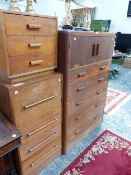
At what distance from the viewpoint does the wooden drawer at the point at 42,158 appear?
1.21 metres

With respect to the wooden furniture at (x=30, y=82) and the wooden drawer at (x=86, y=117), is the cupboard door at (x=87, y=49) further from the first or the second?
the wooden drawer at (x=86, y=117)

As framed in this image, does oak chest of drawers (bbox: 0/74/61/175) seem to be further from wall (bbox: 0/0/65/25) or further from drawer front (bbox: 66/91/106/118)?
wall (bbox: 0/0/65/25)

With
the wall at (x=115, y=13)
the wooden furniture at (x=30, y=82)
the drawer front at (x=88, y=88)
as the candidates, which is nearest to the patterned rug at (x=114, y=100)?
the drawer front at (x=88, y=88)

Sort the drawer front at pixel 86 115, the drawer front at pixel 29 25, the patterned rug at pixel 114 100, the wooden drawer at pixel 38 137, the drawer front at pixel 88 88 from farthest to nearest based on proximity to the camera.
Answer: the patterned rug at pixel 114 100
the drawer front at pixel 86 115
the drawer front at pixel 88 88
the wooden drawer at pixel 38 137
the drawer front at pixel 29 25

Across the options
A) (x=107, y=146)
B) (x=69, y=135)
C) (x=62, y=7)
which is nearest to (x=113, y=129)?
(x=107, y=146)

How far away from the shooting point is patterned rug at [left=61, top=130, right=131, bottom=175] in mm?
1386

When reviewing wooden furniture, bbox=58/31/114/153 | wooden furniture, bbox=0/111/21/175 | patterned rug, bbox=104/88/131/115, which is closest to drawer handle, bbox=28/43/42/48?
wooden furniture, bbox=58/31/114/153

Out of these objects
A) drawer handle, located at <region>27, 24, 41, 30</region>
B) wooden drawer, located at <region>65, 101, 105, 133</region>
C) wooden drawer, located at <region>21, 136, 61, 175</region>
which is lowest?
wooden drawer, located at <region>21, 136, 61, 175</region>

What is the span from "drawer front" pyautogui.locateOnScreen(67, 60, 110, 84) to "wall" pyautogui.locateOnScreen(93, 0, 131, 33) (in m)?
4.32

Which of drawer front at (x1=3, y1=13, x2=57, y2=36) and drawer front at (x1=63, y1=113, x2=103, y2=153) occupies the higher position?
drawer front at (x1=3, y1=13, x2=57, y2=36)

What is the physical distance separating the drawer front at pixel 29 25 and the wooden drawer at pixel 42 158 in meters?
0.95

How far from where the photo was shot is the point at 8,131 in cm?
92

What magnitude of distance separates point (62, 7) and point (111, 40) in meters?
1.27

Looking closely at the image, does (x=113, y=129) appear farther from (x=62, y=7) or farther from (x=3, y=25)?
(x=62, y=7)
